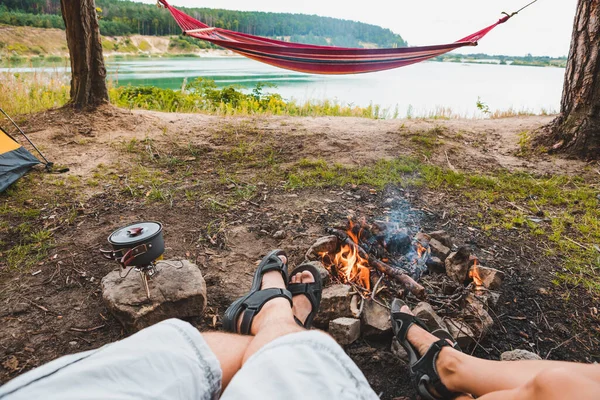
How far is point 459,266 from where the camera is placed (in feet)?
4.75

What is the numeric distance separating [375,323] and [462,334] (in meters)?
0.31

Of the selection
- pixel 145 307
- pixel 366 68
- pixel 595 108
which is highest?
pixel 366 68

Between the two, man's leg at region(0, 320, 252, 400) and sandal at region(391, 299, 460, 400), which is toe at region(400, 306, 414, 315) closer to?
sandal at region(391, 299, 460, 400)

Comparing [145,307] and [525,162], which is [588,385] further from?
[525,162]

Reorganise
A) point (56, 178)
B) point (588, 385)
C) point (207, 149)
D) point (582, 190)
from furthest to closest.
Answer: point (207, 149)
point (56, 178)
point (582, 190)
point (588, 385)

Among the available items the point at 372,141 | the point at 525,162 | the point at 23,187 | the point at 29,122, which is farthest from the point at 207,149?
the point at 525,162

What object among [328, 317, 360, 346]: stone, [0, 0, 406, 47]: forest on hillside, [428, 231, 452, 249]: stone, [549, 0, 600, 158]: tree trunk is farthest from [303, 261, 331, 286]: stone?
[0, 0, 406, 47]: forest on hillside

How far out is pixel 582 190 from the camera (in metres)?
2.28

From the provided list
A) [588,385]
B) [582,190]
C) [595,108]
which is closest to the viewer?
[588,385]

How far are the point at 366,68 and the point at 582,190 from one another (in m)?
1.99

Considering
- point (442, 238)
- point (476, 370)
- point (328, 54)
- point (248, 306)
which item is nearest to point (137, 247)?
point (248, 306)

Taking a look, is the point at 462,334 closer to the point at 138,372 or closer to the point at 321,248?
the point at 321,248

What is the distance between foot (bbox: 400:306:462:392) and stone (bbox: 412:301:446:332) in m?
0.07

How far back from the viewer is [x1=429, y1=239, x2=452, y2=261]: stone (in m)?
1.54
